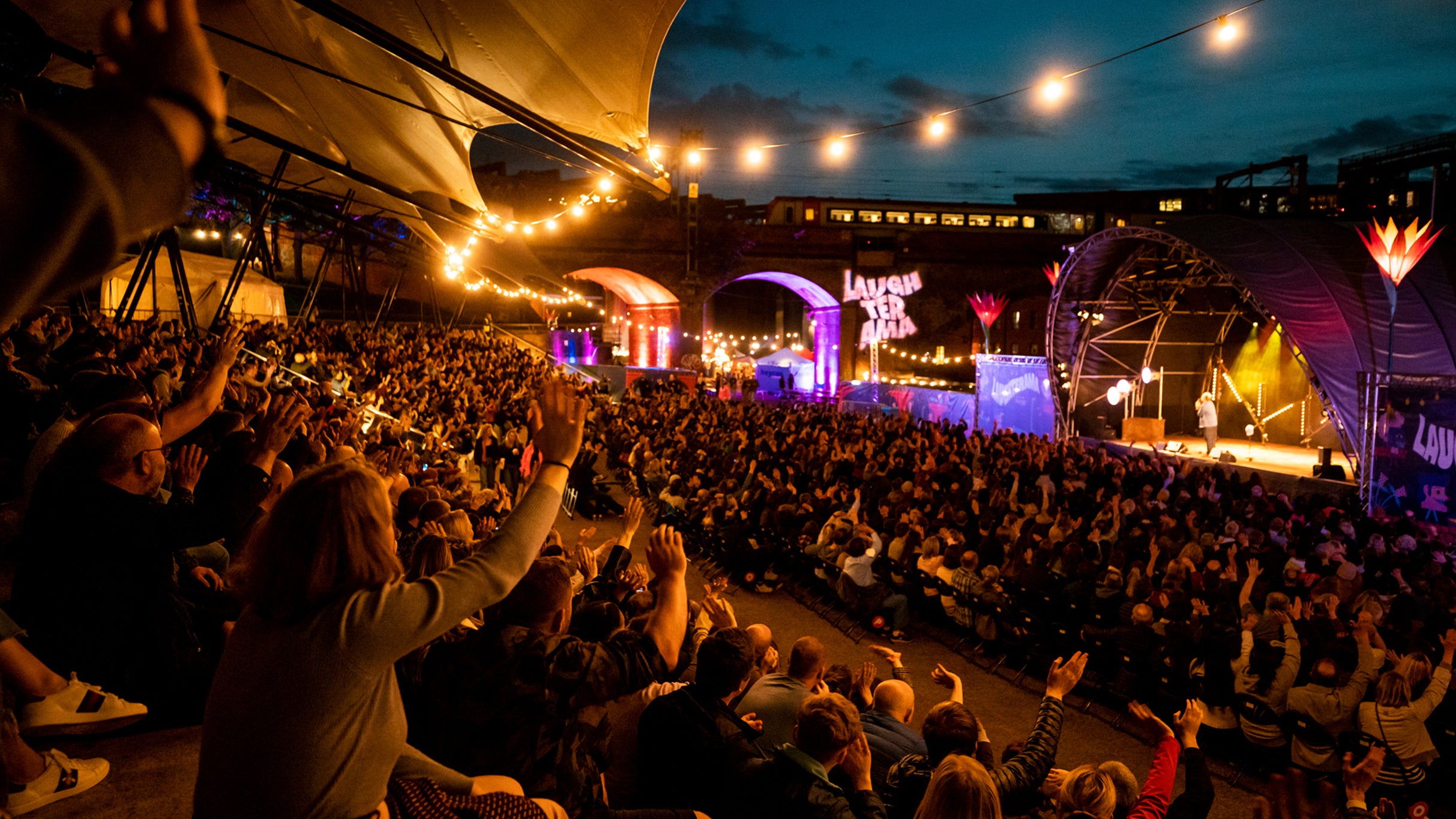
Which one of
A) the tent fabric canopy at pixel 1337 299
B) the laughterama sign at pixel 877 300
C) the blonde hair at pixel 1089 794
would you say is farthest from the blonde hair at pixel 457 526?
the laughterama sign at pixel 877 300

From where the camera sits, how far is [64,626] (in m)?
2.78

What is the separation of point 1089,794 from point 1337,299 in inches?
528

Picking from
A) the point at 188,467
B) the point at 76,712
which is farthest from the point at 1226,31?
the point at 76,712

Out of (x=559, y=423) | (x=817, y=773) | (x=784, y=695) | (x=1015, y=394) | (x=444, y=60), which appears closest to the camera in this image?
(x=559, y=423)

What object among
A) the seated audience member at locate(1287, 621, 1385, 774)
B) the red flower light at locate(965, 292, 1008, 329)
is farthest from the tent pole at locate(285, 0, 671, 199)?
the red flower light at locate(965, 292, 1008, 329)

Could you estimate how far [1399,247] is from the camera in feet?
35.8

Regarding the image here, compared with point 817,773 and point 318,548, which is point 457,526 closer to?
point 817,773

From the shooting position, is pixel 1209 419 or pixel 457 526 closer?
pixel 457 526

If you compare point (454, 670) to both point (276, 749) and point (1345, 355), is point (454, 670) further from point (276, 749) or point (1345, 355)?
point (1345, 355)

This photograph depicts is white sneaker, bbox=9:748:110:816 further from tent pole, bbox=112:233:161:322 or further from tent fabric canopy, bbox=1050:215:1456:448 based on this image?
tent fabric canopy, bbox=1050:215:1456:448

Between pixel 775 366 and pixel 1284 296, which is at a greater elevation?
pixel 1284 296

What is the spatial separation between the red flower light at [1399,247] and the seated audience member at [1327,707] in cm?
887

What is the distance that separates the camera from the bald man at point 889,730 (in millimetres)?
3270

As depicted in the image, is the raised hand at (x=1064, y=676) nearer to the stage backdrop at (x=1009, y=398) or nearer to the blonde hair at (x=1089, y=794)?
the blonde hair at (x=1089, y=794)
